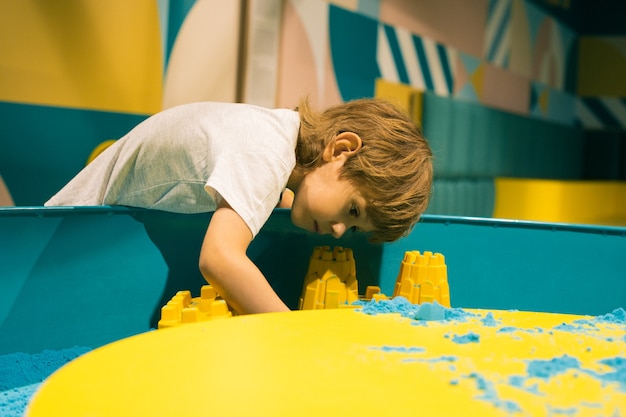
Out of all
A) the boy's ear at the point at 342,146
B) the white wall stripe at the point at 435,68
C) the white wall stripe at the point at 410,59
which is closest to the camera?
the boy's ear at the point at 342,146

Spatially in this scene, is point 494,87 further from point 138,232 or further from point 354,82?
point 138,232

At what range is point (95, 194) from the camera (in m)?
1.01

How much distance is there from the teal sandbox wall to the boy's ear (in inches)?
4.7

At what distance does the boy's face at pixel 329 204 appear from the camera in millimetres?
915

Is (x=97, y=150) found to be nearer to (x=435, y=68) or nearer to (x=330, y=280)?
(x=330, y=280)

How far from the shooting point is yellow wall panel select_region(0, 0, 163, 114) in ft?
3.91

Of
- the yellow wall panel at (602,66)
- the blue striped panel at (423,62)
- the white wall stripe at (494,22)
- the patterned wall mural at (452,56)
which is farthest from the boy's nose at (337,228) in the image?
the yellow wall panel at (602,66)

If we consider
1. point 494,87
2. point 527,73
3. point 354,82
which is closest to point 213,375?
point 354,82

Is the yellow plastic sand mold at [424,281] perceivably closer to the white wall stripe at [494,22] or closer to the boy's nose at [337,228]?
the boy's nose at [337,228]

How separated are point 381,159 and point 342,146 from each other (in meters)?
0.06

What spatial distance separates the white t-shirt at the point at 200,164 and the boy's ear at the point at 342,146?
53mm

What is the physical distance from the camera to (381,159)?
933 mm

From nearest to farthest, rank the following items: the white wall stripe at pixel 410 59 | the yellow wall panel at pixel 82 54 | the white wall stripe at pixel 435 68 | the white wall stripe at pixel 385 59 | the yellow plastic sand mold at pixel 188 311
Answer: the yellow plastic sand mold at pixel 188 311 < the yellow wall panel at pixel 82 54 < the white wall stripe at pixel 385 59 < the white wall stripe at pixel 410 59 < the white wall stripe at pixel 435 68

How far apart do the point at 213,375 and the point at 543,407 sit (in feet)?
0.71
